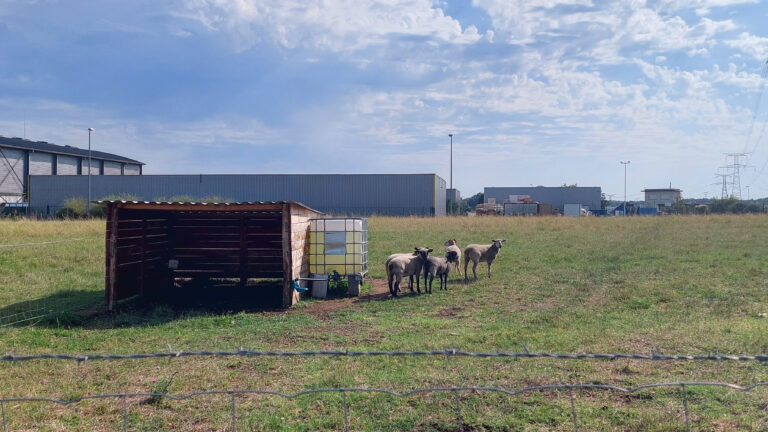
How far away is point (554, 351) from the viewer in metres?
8.12

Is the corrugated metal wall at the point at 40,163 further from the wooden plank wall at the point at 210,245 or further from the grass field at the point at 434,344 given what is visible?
the wooden plank wall at the point at 210,245

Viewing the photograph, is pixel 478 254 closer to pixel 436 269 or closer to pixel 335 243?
pixel 436 269

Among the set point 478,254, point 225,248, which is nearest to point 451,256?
point 478,254

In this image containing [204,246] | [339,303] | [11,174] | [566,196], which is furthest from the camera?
[566,196]

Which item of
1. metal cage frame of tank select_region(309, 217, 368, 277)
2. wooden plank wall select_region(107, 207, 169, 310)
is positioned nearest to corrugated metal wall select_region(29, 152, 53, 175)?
wooden plank wall select_region(107, 207, 169, 310)

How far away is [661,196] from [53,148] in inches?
3298

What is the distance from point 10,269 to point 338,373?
14430 millimetres

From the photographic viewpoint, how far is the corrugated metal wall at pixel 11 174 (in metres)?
55.2

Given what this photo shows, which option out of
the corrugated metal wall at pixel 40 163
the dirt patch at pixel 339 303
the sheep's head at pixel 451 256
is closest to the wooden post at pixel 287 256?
the dirt patch at pixel 339 303

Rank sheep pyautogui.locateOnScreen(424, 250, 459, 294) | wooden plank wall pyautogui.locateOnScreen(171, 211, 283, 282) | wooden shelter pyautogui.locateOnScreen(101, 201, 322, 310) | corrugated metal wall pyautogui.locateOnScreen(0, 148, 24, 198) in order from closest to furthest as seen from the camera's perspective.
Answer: wooden shelter pyautogui.locateOnScreen(101, 201, 322, 310) < sheep pyautogui.locateOnScreen(424, 250, 459, 294) < wooden plank wall pyautogui.locateOnScreen(171, 211, 283, 282) < corrugated metal wall pyautogui.locateOnScreen(0, 148, 24, 198)

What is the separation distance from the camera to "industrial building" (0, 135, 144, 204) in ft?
183

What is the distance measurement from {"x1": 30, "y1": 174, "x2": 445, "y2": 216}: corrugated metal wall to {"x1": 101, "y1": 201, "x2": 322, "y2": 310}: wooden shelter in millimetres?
36860

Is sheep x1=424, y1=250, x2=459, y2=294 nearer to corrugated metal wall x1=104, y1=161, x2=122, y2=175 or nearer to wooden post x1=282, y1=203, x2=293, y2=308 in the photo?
wooden post x1=282, y1=203, x2=293, y2=308

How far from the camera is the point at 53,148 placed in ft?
207
